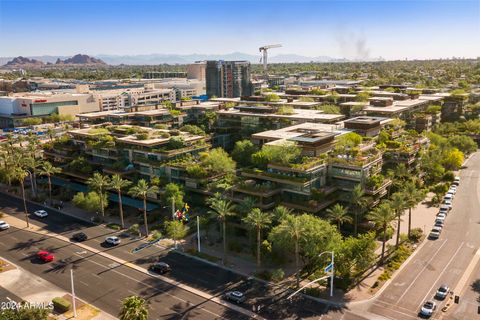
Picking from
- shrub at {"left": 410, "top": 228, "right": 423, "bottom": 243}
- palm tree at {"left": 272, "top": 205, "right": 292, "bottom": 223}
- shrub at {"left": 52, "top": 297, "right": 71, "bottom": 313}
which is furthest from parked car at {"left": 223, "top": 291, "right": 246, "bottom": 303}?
shrub at {"left": 410, "top": 228, "right": 423, "bottom": 243}

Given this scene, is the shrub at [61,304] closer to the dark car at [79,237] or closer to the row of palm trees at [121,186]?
the dark car at [79,237]

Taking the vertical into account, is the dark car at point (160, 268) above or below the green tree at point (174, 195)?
below

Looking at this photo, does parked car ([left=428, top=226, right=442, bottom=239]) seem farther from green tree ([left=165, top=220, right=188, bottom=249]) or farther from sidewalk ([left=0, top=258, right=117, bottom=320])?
sidewalk ([left=0, top=258, right=117, bottom=320])

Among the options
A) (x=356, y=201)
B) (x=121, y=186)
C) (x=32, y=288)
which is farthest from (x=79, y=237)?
(x=356, y=201)

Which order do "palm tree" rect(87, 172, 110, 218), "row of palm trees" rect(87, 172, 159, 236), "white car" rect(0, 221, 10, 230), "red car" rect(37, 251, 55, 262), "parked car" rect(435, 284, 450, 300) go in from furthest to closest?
"palm tree" rect(87, 172, 110, 218) → "white car" rect(0, 221, 10, 230) → "row of palm trees" rect(87, 172, 159, 236) → "red car" rect(37, 251, 55, 262) → "parked car" rect(435, 284, 450, 300)

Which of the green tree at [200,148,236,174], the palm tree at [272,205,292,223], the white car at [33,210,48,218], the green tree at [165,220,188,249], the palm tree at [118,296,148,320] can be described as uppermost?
the green tree at [200,148,236,174]

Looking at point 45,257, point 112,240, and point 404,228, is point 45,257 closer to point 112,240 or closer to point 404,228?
point 112,240

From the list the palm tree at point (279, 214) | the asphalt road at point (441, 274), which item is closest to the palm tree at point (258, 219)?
the palm tree at point (279, 214)
